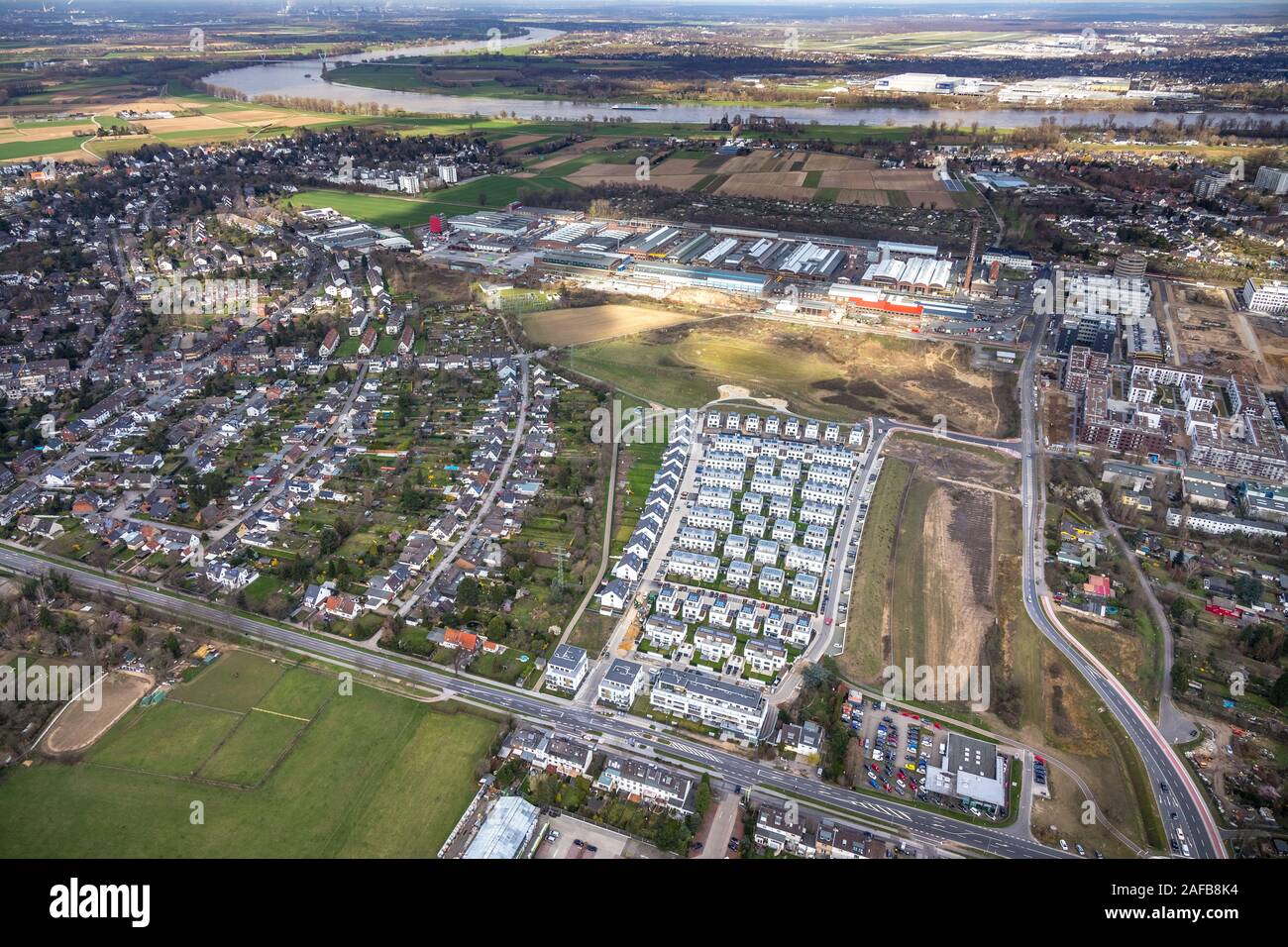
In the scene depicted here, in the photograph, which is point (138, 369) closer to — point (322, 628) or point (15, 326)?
point (15, 326)

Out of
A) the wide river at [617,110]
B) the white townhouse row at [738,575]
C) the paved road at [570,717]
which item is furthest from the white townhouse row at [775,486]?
the wide river at [617,110]

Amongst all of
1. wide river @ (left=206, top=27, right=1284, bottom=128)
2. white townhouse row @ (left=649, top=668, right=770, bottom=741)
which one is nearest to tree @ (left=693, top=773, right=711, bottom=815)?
white townhouse row @ (left=649, top=668, right=770, bottom=741)

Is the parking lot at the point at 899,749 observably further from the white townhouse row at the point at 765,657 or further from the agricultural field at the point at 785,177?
the agricultural field at the point at 785,177

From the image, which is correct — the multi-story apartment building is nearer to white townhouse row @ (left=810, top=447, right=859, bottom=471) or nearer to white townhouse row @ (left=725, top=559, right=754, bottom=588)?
white townhouse row @ (left=725, top=559, right=754, bottom=588)

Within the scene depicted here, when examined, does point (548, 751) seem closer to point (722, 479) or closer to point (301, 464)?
point (722, 479)

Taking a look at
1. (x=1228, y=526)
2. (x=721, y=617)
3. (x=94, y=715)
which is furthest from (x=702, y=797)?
(x=1228, y=526)
